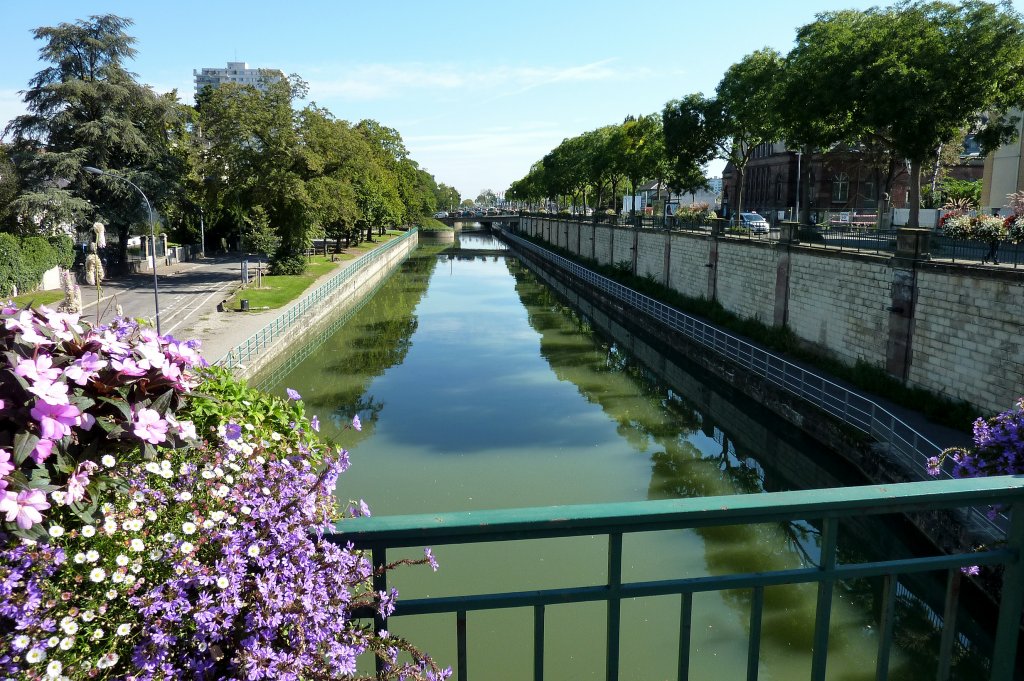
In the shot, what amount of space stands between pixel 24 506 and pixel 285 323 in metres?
29.2

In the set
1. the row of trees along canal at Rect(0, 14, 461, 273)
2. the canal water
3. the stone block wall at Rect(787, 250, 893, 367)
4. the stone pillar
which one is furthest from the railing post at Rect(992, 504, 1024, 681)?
the row of trees along canal at Rect(0, 14, 461, 273)

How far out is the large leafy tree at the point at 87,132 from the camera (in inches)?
1522

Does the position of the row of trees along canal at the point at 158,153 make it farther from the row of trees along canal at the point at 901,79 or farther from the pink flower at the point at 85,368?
the pink flower at the point at 85,368

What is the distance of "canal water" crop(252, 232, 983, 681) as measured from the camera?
35.4 feet

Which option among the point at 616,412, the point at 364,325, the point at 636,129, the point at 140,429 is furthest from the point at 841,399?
the point at 636,129

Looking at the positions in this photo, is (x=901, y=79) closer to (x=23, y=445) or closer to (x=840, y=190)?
(x=23, y=445)

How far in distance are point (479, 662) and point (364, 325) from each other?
30.7m

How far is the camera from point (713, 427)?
22.3 meters

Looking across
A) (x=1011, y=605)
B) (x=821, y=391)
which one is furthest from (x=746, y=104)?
(x=1011, y=605)

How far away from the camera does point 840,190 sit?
7019 centimetres

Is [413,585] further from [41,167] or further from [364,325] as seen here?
[41,167]

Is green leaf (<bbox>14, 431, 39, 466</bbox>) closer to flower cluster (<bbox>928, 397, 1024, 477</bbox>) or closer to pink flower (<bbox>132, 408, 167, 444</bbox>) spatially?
pink flower (<bbox>132, 408, 167, 444</bbox>)

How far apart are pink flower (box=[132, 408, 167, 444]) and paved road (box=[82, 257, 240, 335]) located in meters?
24.6

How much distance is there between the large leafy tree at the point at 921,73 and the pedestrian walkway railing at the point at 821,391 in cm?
778
